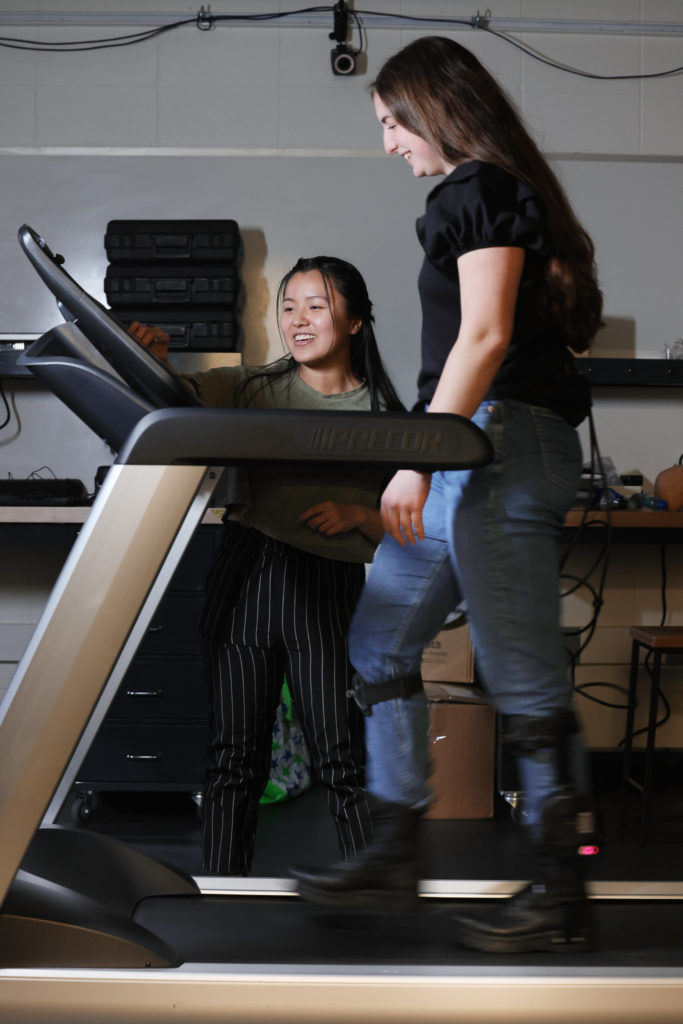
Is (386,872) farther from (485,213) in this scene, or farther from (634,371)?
(634,371)

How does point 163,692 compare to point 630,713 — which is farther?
point 630,713

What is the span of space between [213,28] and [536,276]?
9.96ft

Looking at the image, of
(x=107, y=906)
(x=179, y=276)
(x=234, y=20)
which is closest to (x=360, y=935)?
(x=107, y=906)

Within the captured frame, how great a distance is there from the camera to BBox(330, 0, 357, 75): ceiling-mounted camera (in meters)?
3.64

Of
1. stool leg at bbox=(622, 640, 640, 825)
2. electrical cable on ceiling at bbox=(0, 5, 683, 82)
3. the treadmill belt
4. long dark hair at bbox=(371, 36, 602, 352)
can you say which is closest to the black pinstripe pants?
the treadmill belt

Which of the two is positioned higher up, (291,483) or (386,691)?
(291,483)

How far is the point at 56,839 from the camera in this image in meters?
1.46

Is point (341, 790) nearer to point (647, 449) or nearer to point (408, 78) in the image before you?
point (408, 78)

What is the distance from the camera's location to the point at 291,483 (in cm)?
175

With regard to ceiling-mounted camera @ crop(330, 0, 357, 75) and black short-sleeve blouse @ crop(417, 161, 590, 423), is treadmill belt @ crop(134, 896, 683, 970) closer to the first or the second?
black short-sleeve blouse @ crop(417, 161, 590, 423)

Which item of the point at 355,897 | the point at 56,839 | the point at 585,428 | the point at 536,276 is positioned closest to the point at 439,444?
the point at 536,276

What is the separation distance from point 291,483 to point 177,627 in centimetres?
125

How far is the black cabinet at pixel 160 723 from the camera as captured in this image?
9.23ft

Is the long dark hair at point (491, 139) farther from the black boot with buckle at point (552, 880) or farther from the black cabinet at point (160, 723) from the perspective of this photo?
the black cabinet at point (160, 723)
